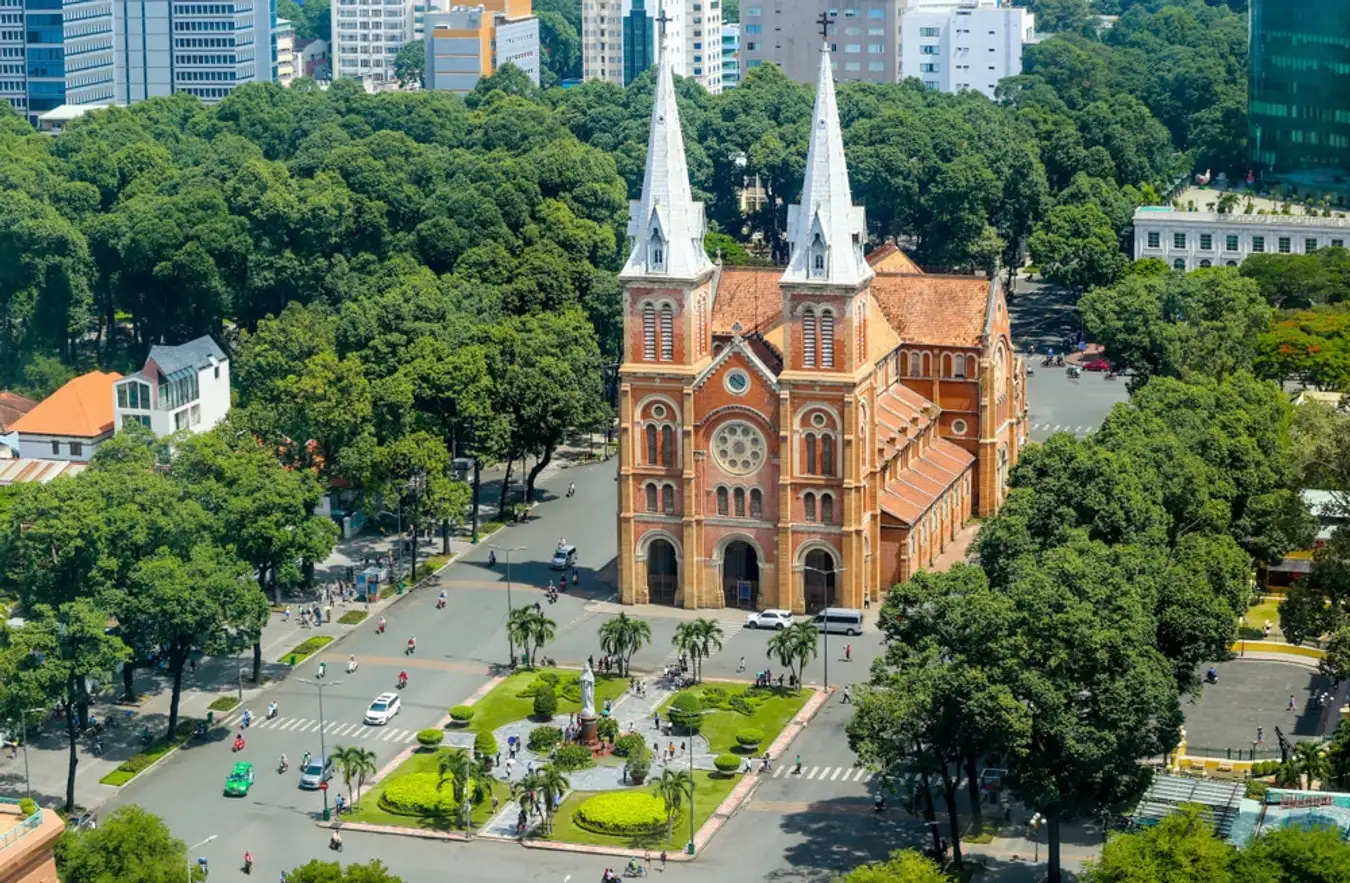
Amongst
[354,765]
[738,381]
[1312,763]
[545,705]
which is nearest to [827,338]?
[738,381]

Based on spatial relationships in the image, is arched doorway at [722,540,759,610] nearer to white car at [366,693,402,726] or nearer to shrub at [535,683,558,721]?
shrub at [535,683,558,721]

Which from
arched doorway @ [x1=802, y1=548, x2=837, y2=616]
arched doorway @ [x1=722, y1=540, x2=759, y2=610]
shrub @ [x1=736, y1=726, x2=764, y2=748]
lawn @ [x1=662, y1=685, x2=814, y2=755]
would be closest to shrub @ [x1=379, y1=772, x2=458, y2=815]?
lawn @ [x1=662, y1=685, x2=814, y2=755]

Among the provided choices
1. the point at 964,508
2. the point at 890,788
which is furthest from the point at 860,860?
the point at 964,508

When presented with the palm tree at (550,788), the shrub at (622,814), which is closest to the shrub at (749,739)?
the shrub at (622,814)

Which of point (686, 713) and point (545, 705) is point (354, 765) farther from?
point (686, 713)

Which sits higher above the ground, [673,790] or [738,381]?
[738,381]

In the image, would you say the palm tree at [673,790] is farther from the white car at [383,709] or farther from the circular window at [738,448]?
the circular window at [738,448]

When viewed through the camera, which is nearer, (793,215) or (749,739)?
(749,739)

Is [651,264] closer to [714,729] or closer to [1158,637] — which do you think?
[714,729]
